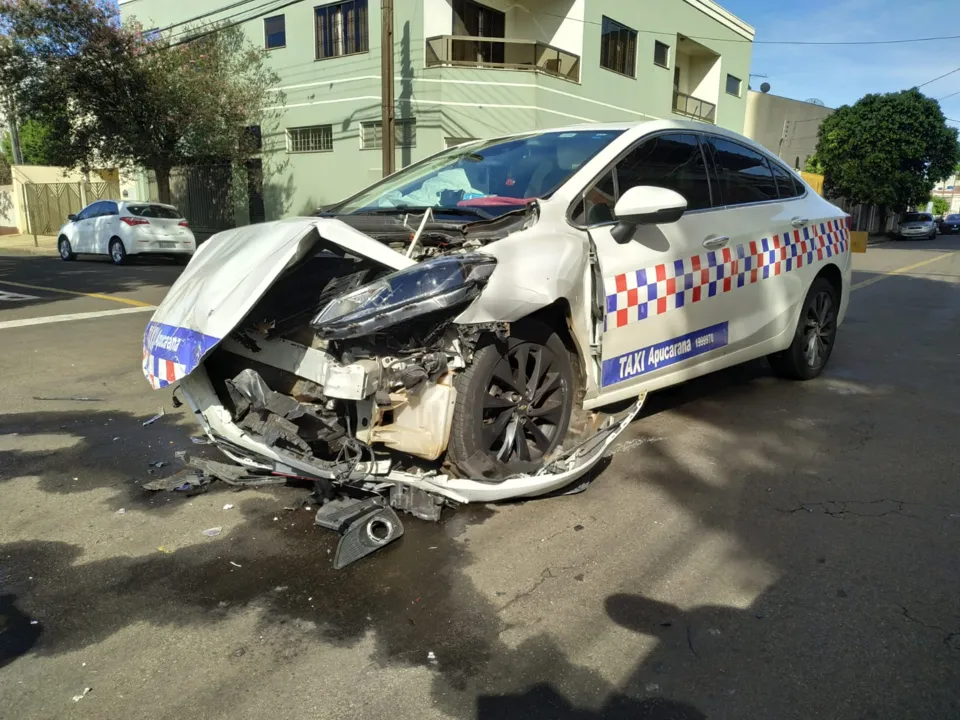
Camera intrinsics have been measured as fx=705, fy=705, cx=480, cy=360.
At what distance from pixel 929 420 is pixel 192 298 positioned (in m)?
4.72

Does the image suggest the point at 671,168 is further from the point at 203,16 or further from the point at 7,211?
the point at 7,211

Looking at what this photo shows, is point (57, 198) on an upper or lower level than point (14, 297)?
upper

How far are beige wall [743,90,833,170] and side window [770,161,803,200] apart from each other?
3065 cm

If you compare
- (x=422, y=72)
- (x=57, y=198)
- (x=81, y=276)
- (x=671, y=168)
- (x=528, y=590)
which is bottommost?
(x=528, y=590)

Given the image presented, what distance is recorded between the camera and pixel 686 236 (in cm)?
405

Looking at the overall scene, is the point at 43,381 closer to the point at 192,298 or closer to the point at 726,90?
the point at 192,298

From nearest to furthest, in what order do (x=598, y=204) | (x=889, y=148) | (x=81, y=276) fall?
(x=598, y=204) → (x=81, y=276) → (x=889, y=148)

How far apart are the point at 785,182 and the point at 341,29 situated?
16620 millimetres

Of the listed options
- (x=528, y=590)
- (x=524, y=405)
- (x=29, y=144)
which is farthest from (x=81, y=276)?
(x=29, y=144)

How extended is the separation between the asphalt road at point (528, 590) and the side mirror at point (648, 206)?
1.39 m

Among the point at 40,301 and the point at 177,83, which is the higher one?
the point at 177,83

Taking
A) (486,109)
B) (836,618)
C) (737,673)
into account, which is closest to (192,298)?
(737,673)

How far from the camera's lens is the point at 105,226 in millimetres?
15773

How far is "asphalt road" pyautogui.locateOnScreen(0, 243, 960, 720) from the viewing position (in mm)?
2174
